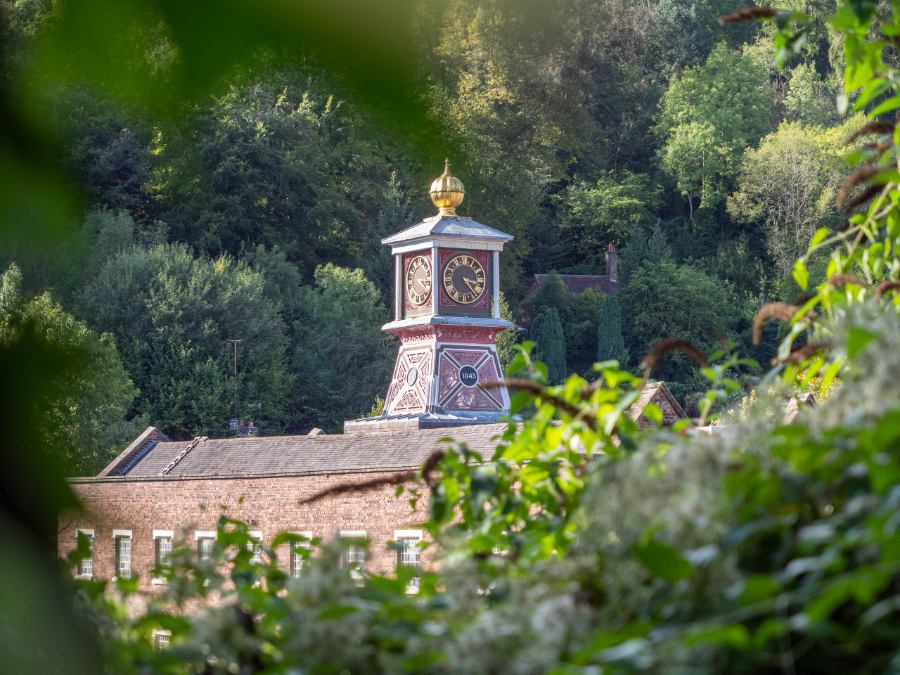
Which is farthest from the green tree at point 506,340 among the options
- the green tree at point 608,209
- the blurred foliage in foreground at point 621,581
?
the blurred foliage in foreground at point 621,581

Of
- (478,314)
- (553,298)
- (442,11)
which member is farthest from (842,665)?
(553,298)

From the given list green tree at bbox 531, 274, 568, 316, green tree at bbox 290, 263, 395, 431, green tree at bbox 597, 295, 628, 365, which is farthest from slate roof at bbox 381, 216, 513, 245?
green tree at bbox 531, 274, 568, 316

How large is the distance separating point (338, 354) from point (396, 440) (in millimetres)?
24158

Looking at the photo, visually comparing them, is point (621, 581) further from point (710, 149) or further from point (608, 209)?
point (710, 149)

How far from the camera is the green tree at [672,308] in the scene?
55062mm

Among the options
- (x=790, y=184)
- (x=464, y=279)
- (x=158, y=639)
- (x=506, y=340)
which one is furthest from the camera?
(x=790, y=184)

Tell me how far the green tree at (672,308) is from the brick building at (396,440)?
2312 centimetres

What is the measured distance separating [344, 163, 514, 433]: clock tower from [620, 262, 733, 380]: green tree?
77.5 ft

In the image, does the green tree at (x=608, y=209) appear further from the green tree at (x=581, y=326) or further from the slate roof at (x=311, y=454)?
the slate roof at (x=311, y=454)

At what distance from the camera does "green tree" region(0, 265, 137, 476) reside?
59.6 inches

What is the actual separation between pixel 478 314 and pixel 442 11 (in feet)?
100

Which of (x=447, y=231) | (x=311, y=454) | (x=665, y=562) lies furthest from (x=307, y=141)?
(x=447, y=231)

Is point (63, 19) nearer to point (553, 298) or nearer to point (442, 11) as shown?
point (442, 11)

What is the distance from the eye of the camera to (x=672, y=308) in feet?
182
